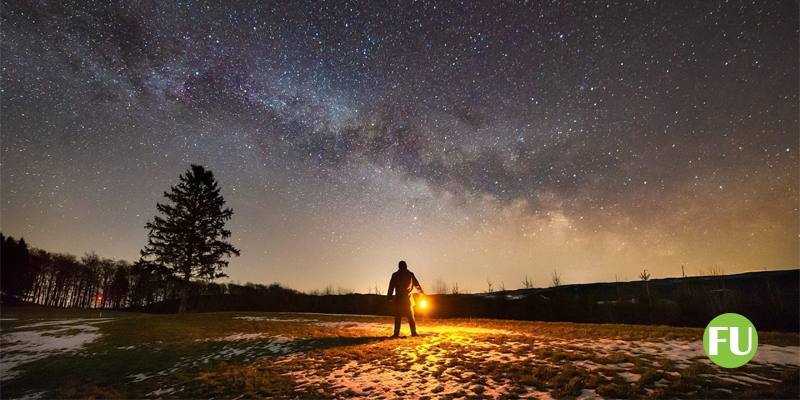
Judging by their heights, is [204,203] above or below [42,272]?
above

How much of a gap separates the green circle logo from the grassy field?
236 mm

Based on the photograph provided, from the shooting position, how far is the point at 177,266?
120 feet

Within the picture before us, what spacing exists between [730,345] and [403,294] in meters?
9.21

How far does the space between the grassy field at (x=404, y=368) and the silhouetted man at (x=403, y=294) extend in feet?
2.71

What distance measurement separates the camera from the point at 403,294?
13.0 m

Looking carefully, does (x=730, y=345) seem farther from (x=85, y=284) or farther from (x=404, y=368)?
(x=85, y=284)

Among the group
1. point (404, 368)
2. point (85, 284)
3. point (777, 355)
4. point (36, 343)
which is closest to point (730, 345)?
point (777, 355)

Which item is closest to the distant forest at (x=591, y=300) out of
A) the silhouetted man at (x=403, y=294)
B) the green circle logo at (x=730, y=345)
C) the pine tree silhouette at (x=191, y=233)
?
the pine tree silhouette at (x=191, y=233)

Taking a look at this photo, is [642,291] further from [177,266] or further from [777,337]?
[177,266]

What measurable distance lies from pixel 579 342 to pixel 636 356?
90.7 inches

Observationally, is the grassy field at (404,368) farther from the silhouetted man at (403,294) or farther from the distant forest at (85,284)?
the distant forest at (85,284)

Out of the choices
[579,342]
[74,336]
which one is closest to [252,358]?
[579,342]

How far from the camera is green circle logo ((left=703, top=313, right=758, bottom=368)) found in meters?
7.65

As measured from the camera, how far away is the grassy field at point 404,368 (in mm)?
6461
